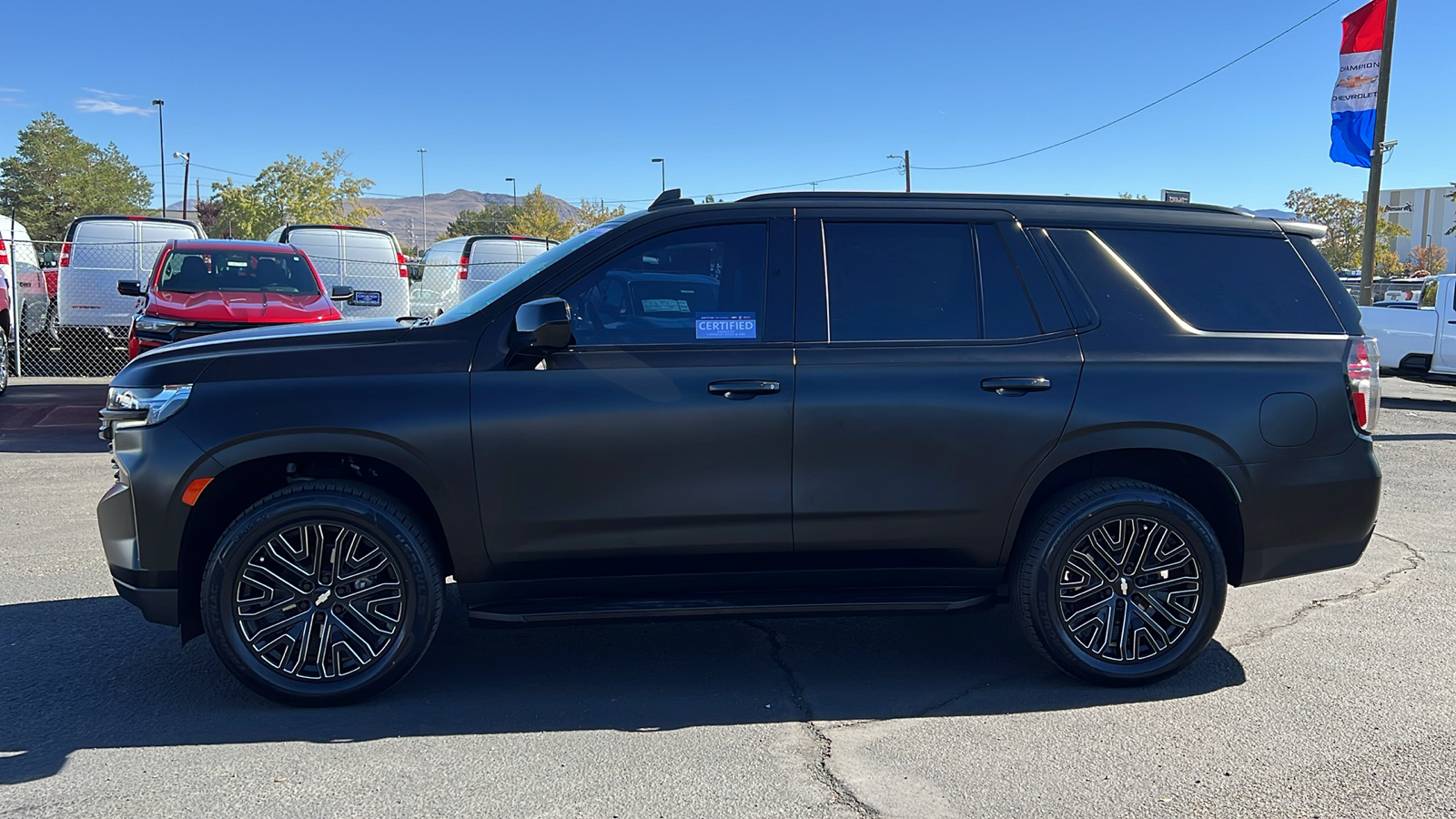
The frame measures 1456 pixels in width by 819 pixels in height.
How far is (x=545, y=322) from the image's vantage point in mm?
3865

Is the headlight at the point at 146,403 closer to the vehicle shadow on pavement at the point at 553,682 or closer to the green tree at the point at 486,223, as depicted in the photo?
the vehicle shadow on pavement at the point at 553,682

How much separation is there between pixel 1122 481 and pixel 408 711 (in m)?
2.90

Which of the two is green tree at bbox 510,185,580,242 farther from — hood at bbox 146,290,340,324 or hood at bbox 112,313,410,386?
hood at bbox 112,313,410,386

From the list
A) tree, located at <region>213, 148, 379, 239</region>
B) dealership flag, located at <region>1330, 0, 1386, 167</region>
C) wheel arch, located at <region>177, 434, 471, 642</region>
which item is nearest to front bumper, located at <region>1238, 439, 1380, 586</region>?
wheel arch, located at <region>177, 434, 471, 642</region>

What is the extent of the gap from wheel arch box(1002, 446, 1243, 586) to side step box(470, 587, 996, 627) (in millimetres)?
346

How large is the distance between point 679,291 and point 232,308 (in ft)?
25.5

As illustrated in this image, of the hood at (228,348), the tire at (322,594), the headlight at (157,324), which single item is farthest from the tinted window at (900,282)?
the headlight at (157,324)

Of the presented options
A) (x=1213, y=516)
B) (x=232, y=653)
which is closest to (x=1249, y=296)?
(x=1213, y=516)

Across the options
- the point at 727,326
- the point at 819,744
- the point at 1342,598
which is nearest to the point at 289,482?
the point at 727,326

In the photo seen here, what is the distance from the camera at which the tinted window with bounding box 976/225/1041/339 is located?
4297 mm

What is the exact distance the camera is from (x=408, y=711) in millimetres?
4016

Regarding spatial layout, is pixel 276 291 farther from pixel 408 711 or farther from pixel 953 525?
pixel 953 525

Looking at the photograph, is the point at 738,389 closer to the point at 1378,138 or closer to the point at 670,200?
the point at 670,200

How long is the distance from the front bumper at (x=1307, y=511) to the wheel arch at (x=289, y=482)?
307cm
